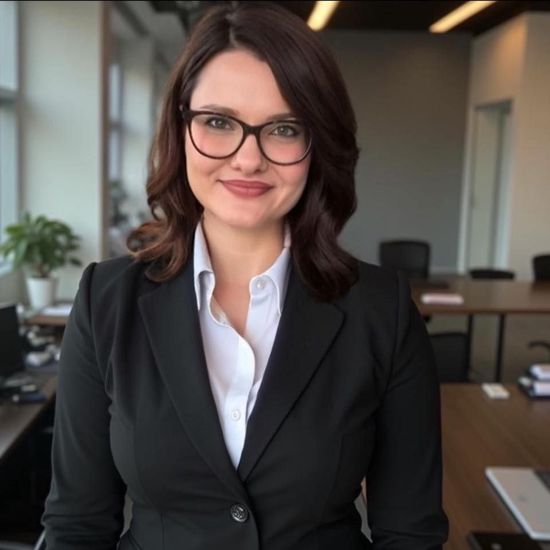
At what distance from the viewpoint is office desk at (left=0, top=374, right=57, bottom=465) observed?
232 centimetres

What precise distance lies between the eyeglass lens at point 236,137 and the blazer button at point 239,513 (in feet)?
1.77

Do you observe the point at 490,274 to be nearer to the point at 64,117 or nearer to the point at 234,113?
the point at 64,117

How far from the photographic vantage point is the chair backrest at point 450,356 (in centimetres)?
357

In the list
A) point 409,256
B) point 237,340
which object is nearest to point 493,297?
point 409,256

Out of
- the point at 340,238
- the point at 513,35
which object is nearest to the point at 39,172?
the point at 340,238

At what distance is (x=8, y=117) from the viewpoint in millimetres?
4887

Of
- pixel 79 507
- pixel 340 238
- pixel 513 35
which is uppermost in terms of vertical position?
pixel 513 35

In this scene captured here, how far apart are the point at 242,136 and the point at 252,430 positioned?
0.46m

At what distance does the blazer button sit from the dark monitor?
2.12 metres

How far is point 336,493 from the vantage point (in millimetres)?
1102

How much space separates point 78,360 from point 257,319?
0.31 meters

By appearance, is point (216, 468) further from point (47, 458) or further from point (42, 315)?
point (42, 315)

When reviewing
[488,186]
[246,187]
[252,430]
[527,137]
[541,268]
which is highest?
[527,137]

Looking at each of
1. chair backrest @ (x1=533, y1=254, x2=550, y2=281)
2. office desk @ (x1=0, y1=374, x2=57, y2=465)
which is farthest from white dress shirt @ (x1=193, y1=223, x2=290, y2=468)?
chair backrest @ (x1=533, y1=254, x2=550, y2=281)
